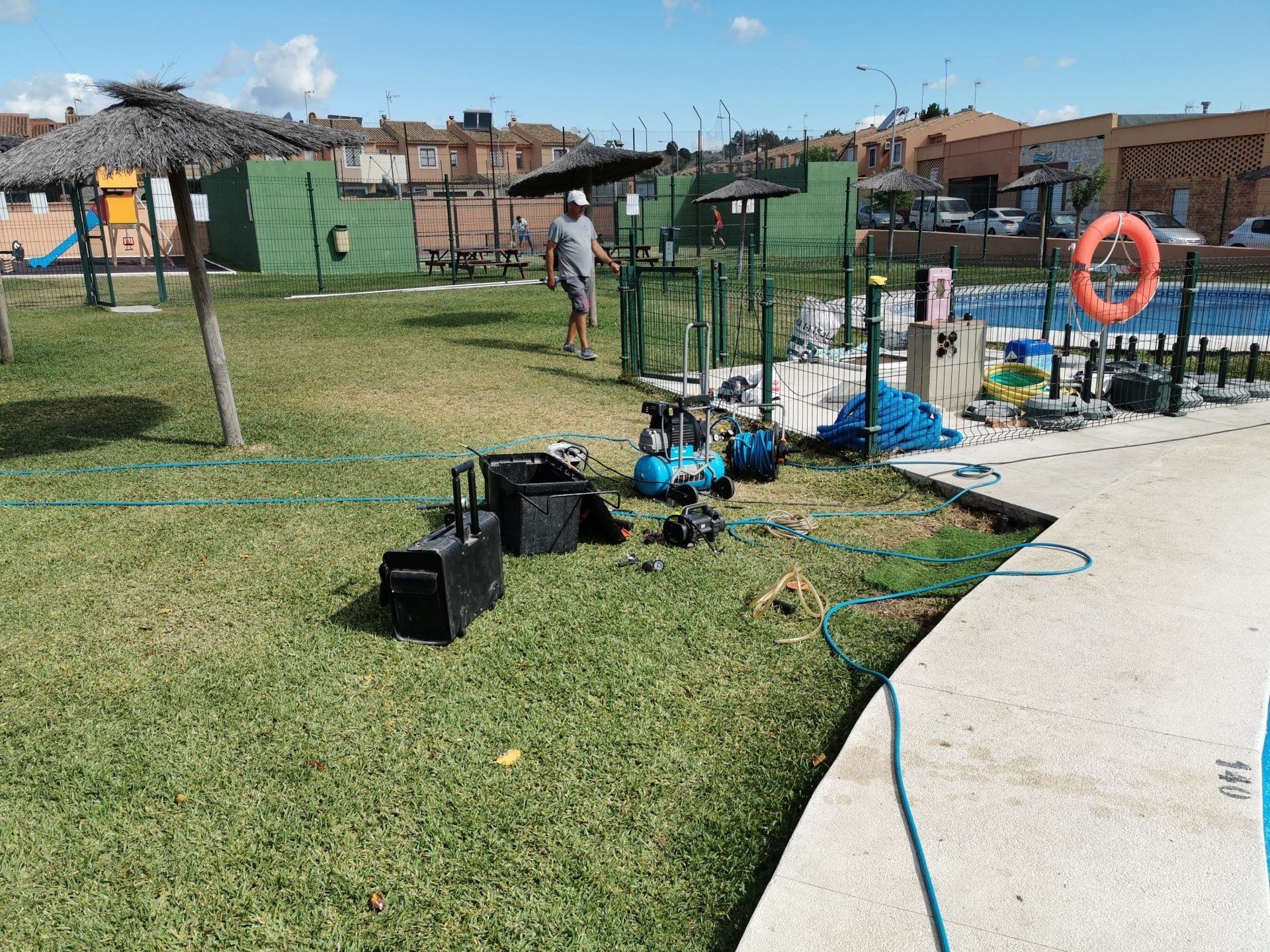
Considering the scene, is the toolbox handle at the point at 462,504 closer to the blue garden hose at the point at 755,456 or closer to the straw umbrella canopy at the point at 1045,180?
the blue garden hose at the point at 755,456

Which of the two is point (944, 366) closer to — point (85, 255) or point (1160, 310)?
point (1160, 310)

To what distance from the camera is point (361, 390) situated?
9.51 meters

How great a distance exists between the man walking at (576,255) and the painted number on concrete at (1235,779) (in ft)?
28.8

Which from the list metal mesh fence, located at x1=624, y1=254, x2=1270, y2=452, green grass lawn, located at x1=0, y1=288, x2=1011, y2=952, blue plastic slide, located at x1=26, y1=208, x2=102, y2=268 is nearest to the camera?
green grass lawn, located at x1=0, y1=288, x2=1011, y2=952

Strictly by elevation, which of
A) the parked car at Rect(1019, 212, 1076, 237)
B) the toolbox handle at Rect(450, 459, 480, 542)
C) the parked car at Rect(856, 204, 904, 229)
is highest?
the parked car at Rect(856, 204, 904, 229)

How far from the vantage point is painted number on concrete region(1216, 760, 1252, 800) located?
2908 mm

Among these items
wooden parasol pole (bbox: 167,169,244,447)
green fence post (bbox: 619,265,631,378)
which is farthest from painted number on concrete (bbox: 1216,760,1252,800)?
green fence post (bbox: 619,265,631,378)

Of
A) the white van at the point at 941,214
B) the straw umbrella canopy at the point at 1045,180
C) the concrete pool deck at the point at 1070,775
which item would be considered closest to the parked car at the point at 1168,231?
the straw umbrella canopy at the point at 1045,180

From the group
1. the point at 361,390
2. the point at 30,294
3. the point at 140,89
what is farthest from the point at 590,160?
the point at 30,294

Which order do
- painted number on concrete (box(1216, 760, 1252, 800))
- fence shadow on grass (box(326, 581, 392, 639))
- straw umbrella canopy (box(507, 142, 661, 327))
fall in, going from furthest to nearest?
straw umbrella canopy (box(507, 142, 661, 327)) → fence shadow on grass (box(326, 581, 392, 639)) → painted number on concrete (box(1216, 760, 1252, 800))

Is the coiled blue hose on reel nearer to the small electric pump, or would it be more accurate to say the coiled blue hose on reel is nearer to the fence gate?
the small electric pump

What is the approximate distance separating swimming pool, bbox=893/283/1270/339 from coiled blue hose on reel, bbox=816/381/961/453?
507 cm

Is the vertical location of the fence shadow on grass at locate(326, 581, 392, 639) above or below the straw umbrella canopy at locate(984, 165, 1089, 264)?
below

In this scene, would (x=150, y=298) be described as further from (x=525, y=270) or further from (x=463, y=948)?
(x=463, y=948)
